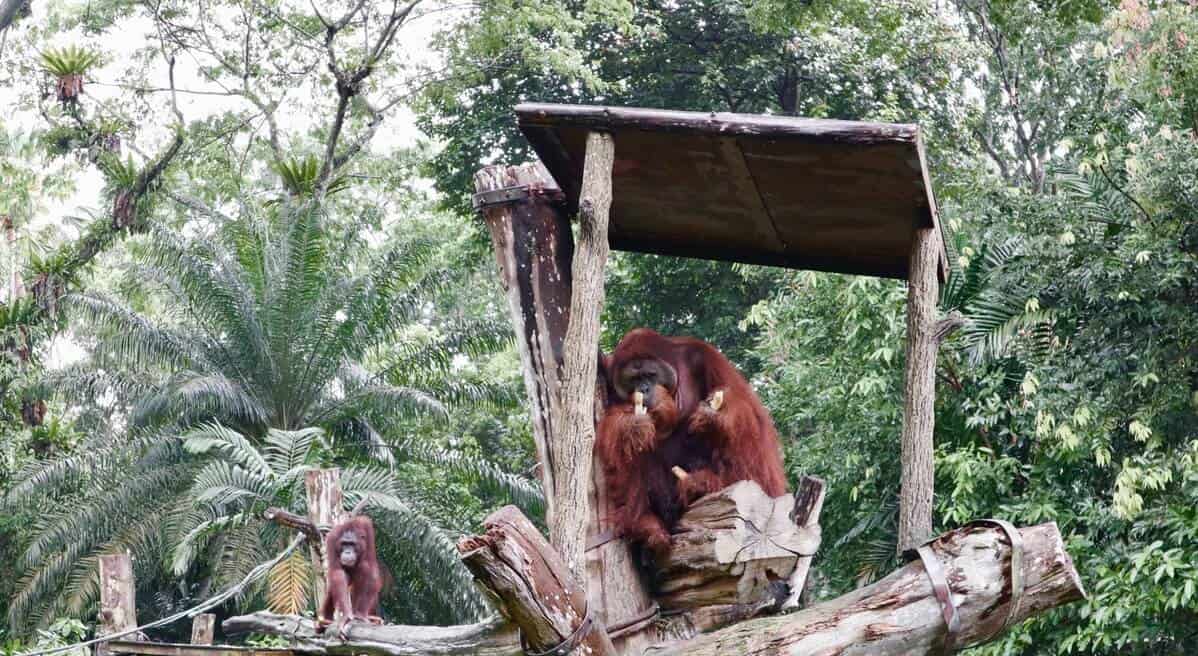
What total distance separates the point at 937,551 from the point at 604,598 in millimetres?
1139

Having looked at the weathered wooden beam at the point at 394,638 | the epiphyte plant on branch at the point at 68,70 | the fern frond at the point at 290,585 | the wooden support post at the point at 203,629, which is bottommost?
the fern frond at the point at 290,585

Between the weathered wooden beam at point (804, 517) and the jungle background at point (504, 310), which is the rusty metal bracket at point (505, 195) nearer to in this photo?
the weathered wooden beam at point (804, 517)

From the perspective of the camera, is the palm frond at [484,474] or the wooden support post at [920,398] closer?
the wooden support post at [920,398]

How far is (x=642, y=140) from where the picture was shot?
419 cm

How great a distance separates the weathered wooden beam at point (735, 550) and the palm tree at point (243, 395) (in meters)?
7.47

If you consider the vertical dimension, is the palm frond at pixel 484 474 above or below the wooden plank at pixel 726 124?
below

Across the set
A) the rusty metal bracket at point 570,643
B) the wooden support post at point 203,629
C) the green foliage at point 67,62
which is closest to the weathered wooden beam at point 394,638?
the rusty metal bracket at point 570,643

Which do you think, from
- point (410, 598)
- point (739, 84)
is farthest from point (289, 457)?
point (739, 84)

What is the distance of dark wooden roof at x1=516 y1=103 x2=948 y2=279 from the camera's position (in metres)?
3.98

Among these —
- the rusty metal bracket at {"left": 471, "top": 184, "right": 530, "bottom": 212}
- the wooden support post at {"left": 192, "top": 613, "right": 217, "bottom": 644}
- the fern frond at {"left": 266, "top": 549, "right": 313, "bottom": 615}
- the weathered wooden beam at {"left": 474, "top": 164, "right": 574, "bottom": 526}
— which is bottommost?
the fern frond at {"left": 266, "top": 549, "right": 313, "bottom": 615}

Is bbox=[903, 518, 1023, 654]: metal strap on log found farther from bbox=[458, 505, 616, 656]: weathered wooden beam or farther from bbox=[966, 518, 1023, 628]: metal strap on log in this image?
bbox=[458, 505, 616, 656]: weathered wooden beam

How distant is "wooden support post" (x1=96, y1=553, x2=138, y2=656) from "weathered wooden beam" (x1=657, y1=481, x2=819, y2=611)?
334 cm

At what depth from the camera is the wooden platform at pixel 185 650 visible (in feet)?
19.7

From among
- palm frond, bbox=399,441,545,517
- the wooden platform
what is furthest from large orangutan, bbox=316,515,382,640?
palm frond, bbox=399,441,545,517
